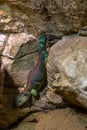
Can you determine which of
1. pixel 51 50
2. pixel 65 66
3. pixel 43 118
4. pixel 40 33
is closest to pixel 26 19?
pixel 40 33

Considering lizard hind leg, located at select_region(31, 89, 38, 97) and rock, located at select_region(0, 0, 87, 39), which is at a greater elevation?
rock, located at select_region(0, 0, 87, 39)

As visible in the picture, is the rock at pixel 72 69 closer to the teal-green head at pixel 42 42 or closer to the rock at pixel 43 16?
the rock at pixel 43 16

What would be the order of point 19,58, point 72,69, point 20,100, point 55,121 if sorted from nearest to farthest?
point 72,69
point 55,121
point 20,100
point 19,58

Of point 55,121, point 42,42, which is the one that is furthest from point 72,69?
point 42,42

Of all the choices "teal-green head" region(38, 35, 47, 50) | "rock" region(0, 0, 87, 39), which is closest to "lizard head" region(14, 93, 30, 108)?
"teal-green head" region(38, 35, 47, 50)

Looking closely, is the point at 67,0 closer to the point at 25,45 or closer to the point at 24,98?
the point at 25,45

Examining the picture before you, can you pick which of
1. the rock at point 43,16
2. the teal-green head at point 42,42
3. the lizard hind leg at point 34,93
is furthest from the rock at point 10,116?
the rock at point 43,16

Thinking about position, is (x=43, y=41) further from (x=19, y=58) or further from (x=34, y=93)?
(x=34, y=93)

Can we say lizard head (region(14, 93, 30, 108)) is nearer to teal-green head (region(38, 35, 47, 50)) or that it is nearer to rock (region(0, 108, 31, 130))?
rock (region(0, 108, 31, 130))
